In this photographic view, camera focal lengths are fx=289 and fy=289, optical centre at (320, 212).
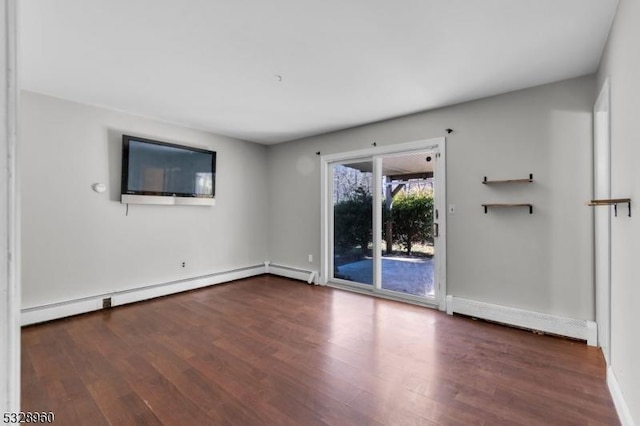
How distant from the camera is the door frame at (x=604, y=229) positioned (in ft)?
6.80

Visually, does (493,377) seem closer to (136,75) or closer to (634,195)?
(634,195)

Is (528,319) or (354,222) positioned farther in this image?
(354,222)

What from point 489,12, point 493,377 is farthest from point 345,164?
point 493,377

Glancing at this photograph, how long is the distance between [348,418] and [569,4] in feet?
9.25

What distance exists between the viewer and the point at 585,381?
2.01 m

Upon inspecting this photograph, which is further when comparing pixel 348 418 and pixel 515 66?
pixel 515 66

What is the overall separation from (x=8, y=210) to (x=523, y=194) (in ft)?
11.8

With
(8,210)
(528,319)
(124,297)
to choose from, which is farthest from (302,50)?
(124,297)

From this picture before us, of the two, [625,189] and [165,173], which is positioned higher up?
[165,173]

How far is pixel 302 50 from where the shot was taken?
2268mm

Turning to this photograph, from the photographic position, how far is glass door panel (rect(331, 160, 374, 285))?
4.25m

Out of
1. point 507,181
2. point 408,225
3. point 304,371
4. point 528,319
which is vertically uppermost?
point 507,181

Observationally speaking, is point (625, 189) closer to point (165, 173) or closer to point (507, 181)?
point (507, 181)

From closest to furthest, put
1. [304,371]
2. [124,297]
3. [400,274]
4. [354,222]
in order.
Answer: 1. [304,371]
2. [124,297]
3. [400,274]
4. [354,222]
